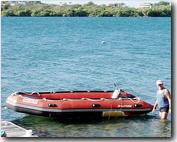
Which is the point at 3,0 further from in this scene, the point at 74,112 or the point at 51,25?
the point at 74,112

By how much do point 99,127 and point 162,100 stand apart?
673 millimetres

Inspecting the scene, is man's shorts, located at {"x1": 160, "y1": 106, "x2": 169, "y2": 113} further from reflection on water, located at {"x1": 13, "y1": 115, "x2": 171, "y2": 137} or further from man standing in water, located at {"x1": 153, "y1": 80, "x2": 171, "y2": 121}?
reflection on water, located at {"x1": 13, "y1": 115, "x2": 171, "y2": 137}

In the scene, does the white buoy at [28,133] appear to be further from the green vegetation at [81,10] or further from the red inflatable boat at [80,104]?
the green vegetation at [81,10]

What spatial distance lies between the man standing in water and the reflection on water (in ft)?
0.29

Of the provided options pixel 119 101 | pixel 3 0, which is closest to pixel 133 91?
pixel 119 101

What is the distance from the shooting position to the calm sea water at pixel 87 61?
6375mm

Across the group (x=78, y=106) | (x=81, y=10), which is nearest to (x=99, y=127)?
(x=78, y=106)

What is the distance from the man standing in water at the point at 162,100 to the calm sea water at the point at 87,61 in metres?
0.07

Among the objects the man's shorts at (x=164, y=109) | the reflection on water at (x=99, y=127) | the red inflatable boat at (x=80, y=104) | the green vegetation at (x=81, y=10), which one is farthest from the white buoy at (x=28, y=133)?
the man's shorts at (x=164, y=109)

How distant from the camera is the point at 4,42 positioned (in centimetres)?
639

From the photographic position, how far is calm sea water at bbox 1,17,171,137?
6375mm

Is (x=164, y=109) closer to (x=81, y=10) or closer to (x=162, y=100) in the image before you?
(x=162, y=100)

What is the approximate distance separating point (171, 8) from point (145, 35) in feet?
1.99

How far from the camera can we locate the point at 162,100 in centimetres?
632
